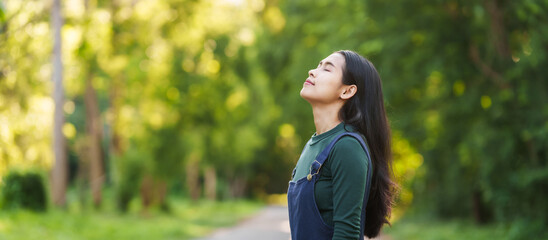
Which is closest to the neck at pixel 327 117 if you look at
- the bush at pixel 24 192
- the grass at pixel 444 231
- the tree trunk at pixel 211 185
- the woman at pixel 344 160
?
the woman at pixel 344 160

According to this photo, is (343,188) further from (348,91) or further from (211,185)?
(211,185)

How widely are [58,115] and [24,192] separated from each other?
2661mm

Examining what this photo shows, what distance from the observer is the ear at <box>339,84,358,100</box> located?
2771 mm

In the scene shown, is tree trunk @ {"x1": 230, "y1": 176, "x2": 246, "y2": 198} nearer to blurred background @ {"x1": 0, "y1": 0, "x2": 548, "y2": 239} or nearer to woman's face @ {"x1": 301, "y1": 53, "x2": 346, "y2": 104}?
blurred background @ {"x1": 0, "y1": 0, "x2": 548, "y2": 239}

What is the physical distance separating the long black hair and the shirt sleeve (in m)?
0.26

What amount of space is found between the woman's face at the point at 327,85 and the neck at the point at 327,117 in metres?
0.03

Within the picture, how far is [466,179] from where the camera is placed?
60.4ft

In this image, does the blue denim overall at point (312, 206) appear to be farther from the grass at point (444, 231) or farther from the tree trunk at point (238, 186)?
the tree trunk at point (238, 186)

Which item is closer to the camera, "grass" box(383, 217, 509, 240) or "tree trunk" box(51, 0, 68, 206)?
"grass" box(383, 217, 509, 240)

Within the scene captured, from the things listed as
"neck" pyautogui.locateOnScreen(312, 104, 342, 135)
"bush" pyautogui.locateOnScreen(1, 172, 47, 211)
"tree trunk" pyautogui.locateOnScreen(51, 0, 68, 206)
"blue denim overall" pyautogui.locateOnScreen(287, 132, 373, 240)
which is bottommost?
"blue denim overall" pyautogui.locateOnScreen(287, 132, 373, 240)

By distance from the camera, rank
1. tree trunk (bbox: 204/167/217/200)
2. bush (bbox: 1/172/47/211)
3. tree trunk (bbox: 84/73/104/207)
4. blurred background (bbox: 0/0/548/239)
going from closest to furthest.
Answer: blurred background (bbox: 0/0/548/239)
bush (bbox: 1/172/47/211)
tree trunk (bbox: 84/73/104/207)
tree trunk (bbox: 204/167/217/200)

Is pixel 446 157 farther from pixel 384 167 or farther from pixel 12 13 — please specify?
pixel 384 167

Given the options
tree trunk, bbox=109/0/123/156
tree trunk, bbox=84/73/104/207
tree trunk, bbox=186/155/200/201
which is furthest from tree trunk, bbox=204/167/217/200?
tree trunk, bbox=109/0/123/156

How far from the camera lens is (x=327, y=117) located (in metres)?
2.81
